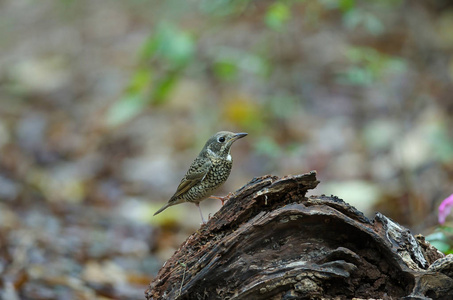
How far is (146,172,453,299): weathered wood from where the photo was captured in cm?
300

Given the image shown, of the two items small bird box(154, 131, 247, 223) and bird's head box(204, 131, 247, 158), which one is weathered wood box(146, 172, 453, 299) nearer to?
small bird box(154, 131, 247, 223)

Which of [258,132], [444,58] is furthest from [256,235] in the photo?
[444,58]

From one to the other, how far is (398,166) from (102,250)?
4.03 meters

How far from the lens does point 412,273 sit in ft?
9.64

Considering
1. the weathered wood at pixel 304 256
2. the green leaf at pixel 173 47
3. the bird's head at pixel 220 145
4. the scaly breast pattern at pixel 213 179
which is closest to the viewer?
the weathered wood at pixel 304 256

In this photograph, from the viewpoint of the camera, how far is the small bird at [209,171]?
4.55 m

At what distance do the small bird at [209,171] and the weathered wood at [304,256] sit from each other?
1.25 m

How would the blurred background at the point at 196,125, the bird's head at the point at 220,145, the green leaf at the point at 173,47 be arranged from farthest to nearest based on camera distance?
the green leaf at the point at 173,47
the blurred background at the point at 196,125
the bird's head at the point at 220,145

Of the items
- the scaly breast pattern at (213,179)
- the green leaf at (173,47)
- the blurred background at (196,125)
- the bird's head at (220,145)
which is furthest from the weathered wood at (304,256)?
the green leaf at (173,47)

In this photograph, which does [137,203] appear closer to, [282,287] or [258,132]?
[258,132]

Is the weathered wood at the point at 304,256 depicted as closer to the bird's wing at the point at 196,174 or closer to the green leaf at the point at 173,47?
the bird's wing at the point at 196,174

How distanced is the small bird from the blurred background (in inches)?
48.9

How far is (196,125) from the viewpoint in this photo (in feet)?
34.4

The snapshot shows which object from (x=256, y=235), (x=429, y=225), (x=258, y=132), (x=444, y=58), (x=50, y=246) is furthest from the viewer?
(x=444, y=58)
